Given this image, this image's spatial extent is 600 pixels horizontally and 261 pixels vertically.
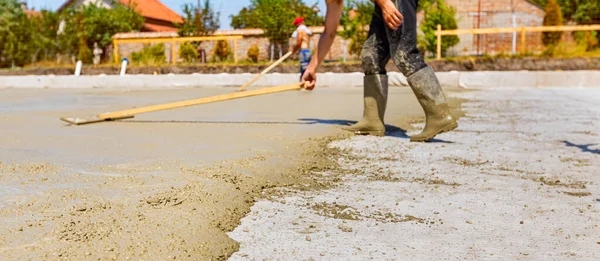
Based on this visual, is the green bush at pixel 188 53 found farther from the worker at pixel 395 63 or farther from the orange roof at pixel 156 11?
the orange roof at pixel 156 11

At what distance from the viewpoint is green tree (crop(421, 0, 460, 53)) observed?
19.2 meters

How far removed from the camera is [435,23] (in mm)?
20016

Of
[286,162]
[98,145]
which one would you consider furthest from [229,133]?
[286,162]

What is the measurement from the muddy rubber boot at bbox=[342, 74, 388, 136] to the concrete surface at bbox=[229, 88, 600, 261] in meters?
0.59

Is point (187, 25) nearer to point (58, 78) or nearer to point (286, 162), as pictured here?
point (58, 78)

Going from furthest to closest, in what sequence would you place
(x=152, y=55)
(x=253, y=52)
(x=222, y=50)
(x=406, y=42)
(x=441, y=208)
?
(x=253, y=52)
(x=222, y=50)
(x=152, y=55)
(x=406, y=42)
(x=441, y=208)

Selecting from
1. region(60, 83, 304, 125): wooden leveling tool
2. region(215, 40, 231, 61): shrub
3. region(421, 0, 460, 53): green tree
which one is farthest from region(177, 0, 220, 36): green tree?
region(60, 83, 304, 125): wooden leveling tool

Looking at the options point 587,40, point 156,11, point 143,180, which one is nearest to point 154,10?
point 156,11

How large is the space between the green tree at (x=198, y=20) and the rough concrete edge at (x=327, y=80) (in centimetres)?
750

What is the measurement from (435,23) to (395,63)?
1670 cm

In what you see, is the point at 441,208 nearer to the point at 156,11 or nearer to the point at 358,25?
the point at 358,25

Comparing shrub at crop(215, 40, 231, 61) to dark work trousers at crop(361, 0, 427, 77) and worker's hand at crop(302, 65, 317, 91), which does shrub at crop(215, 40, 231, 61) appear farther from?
dark work trousers at crop(361, 0, 427, 77)

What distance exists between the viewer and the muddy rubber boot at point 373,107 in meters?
4.40

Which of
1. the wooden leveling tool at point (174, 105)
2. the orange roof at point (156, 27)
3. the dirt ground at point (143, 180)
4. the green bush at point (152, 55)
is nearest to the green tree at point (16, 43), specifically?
the green bush at point (152, 55)
